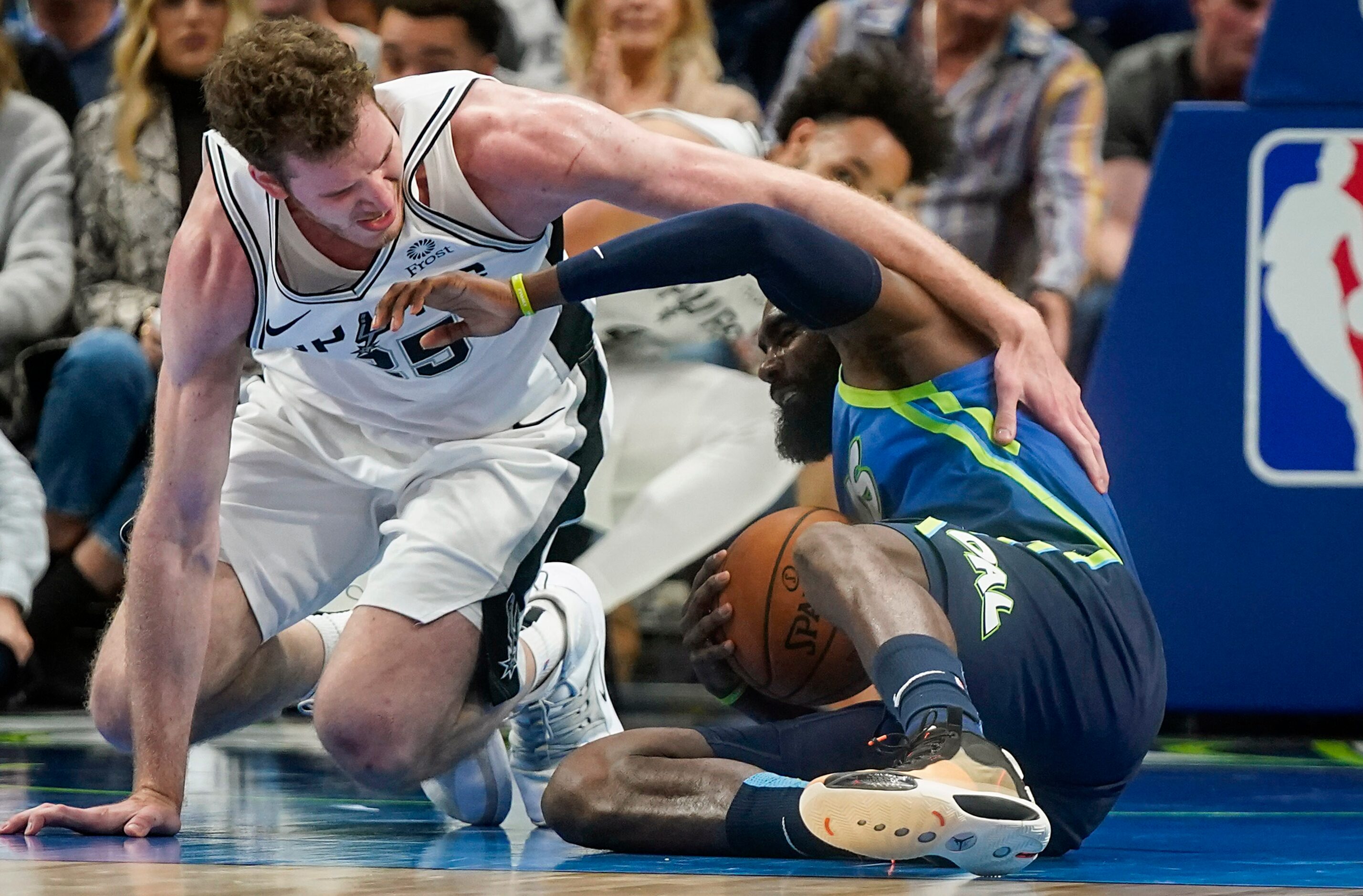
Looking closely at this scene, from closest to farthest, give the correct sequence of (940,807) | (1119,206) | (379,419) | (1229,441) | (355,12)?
(940,807)
(379,419)
(1229,441)
(1119,206)
(355,12)

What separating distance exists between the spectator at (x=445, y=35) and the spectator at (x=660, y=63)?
512 millimetres

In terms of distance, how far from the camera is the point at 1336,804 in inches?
160

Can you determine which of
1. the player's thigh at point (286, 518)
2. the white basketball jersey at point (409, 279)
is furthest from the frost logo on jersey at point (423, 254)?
the player's thigh at point (286, 518)

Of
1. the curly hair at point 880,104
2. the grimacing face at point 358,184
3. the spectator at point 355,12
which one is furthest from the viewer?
the spectator at point 355,12

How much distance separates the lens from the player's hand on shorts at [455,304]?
3066 mm

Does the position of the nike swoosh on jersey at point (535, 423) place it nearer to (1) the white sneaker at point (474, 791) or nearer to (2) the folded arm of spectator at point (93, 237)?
(1) the white sneaker at point (474, 791)

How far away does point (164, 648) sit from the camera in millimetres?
3486

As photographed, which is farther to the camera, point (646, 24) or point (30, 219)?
point (646, 24)

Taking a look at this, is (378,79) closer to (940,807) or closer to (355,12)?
(355,12)

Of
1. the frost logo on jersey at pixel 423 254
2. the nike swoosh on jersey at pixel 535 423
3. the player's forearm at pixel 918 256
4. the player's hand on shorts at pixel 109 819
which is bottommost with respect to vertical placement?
the player's hand on shorts at pixel 109 819

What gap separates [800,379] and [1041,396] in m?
0.68

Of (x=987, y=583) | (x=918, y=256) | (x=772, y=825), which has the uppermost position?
(x=918, y=256)

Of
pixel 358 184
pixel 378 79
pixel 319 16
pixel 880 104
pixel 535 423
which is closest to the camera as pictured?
pixel 358 184

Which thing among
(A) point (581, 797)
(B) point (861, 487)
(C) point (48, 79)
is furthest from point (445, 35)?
(A) point (581, 797)
